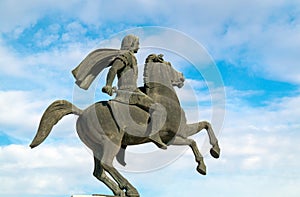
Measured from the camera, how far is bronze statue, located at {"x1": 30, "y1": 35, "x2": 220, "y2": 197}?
7660mm

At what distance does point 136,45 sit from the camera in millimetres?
8367

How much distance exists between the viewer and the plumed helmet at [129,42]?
8.30m

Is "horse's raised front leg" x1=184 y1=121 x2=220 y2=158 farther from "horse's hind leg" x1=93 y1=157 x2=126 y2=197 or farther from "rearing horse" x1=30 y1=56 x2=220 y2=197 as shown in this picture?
"horse's hind leg" x1=93 y1=157 x2=126 y2=197

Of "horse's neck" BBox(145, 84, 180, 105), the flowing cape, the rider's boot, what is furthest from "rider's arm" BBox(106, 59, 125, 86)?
the rider's boot

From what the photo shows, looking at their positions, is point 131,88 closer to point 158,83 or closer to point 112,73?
point 112,73

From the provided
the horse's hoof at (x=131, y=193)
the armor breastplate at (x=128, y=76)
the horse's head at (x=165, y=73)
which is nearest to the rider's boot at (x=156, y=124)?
the armor breastplate at (x=128, y=76)

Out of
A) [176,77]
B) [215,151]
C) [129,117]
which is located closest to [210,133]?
[215,151]

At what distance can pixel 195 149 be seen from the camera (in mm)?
8297

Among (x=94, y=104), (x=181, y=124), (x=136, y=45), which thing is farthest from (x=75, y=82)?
(x=181, y=124)

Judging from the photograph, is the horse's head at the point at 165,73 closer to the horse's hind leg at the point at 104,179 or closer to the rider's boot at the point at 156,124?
the rider's boot at the point at 156,124

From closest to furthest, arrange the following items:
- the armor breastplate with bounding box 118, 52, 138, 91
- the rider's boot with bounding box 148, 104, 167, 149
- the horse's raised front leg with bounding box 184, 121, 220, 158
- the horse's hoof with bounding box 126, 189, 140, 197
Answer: the horse's hoof with bounding box 126, 189, 140, 197 → the rider's boot with bounding box 148, 104, 167, 149 → the armor breastplate with bounding box 118, 52, 138, 91 → the horse's raised front leg with bounding box 184, 121, 220, 158

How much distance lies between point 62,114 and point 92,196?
1.33 meters

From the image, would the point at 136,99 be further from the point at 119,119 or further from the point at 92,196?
the point at 92,196

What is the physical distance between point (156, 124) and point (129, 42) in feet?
4.70
